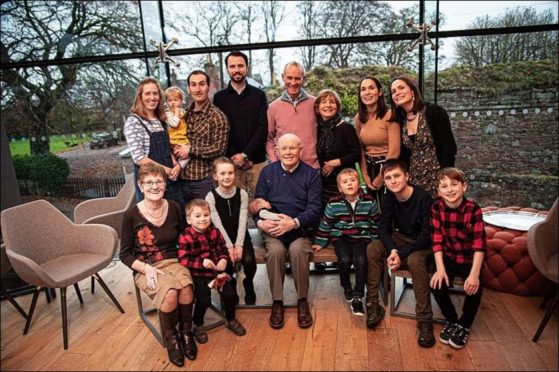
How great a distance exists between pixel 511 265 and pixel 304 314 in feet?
4.66

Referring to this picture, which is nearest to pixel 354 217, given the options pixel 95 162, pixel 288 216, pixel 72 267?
pixel 288 216

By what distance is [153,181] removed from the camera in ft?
8.20

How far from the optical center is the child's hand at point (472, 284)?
2.36m

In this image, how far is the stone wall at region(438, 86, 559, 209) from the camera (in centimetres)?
351

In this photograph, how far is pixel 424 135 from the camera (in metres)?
2.77

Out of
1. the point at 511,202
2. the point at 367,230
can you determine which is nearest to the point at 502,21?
the point at 511,202

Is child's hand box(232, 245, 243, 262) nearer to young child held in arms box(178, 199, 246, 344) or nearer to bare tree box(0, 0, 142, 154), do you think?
young child held in arms box(178, 199, 246, 344)

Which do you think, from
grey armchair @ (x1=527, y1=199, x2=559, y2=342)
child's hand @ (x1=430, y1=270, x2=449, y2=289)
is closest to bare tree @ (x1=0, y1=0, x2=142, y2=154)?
child's hand @ (x1=430, y1=270, x2=449, y2=289)

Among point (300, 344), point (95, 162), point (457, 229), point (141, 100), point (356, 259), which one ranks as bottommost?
point (300, 344)

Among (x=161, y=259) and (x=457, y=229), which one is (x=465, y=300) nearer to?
(x=457, y=229)

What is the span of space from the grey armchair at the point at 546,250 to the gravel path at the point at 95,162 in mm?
3492

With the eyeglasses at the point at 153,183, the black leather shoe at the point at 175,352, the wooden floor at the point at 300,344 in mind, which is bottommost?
the wooden floor at the point at 300,344

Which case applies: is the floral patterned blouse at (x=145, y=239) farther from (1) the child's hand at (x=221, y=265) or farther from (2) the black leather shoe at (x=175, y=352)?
(2) the black leather shoe at (x=175, y=352)

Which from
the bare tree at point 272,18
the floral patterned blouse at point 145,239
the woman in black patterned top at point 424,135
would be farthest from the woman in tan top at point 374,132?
the floral patterned blouse at point 145,239
